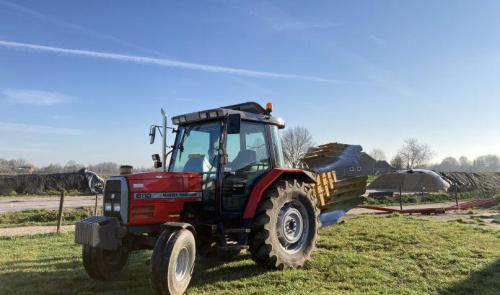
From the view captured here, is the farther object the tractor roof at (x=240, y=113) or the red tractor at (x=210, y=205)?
the tractor roof at (x=240, y=113)

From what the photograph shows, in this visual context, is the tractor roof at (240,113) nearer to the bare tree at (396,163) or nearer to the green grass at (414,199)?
the green grass at (414,199)

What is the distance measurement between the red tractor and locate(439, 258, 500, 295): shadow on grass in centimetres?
212

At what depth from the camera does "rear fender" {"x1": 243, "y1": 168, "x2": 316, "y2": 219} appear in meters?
5.82

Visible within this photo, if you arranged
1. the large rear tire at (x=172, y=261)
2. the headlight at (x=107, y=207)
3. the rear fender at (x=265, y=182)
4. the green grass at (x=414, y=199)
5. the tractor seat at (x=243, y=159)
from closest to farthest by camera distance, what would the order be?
the large rear tire at (x=172, y=261) → the headlight at (x=107, y=207) → the rear fender at (x=265, y=182) → the tractor seat at (x=243, y=159) → the green grass at (x=414, y=199)

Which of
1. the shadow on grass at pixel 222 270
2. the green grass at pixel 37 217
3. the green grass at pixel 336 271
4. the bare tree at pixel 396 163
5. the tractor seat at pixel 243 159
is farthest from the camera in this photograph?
the bare tree at pixel 396 163

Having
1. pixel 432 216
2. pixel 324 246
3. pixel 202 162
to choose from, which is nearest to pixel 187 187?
pixel 202 162

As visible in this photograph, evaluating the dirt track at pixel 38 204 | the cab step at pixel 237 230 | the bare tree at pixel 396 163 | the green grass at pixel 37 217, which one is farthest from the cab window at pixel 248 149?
→ the bare tree at pixel 396 163

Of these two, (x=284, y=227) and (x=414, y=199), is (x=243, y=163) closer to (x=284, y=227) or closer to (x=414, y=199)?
(x=284, y=227)

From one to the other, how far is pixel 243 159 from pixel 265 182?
523 millimetres

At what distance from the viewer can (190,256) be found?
16.3 ft

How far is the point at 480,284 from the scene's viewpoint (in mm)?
5246

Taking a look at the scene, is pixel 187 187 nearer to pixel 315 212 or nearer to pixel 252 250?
pixel 252 250

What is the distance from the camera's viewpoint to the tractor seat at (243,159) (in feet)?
19.9

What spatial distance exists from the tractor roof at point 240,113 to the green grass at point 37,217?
996cm
